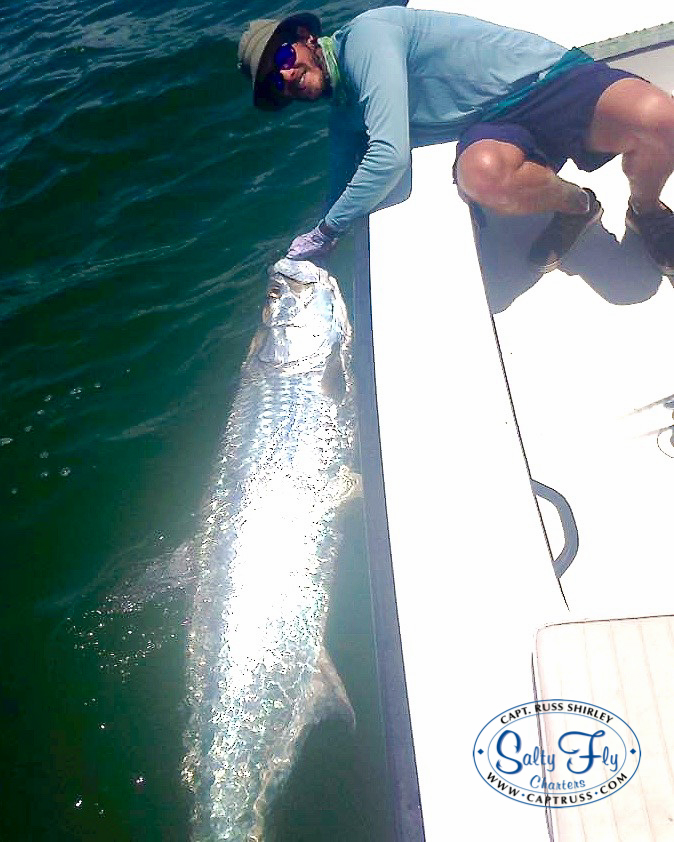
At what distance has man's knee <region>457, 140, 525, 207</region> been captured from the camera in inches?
99.4

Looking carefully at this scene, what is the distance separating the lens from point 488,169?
2.52 m

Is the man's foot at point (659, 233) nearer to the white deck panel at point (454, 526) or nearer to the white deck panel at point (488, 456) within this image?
the white deck panel at point (488, 456)

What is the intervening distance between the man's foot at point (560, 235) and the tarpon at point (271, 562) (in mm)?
1119

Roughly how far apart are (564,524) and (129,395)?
2661mm

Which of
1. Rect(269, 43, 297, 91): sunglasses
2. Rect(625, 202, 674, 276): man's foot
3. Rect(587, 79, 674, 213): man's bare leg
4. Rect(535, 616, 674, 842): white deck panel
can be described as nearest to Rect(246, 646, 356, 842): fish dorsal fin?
Rect(535, 616, 674, 842): white deck panel

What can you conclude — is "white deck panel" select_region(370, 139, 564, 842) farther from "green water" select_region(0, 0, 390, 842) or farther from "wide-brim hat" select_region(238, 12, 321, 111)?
"green water" select_region(0, 0, 390, 842)

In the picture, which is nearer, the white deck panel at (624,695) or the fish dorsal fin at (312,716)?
the white deck panel at (624,695)

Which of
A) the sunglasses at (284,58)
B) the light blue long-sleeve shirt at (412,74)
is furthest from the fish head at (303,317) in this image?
the sunglasses at (284,58)

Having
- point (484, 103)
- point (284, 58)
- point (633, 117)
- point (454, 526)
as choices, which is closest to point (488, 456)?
point (454, 526)

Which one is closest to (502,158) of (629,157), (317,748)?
(629,157)

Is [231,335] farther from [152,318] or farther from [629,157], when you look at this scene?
[629,157]

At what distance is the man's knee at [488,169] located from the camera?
99.4 inches

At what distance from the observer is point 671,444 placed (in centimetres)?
237

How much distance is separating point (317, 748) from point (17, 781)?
121cm
